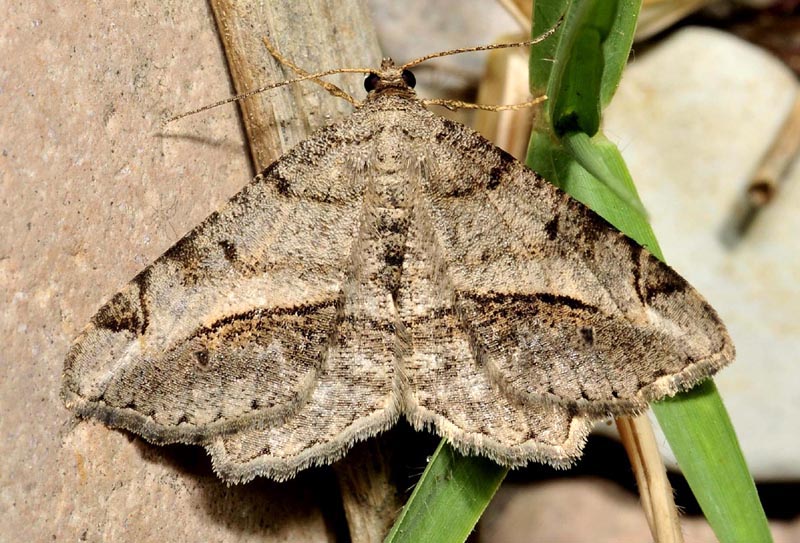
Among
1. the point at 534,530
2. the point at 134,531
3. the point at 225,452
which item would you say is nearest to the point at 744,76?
the point at 534,530

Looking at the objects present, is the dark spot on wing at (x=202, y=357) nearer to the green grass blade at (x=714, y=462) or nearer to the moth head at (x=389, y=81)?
the moth head at (x=389, y=81)

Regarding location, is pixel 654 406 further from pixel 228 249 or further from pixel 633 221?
pixel 228 249

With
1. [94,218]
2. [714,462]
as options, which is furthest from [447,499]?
[94,218]

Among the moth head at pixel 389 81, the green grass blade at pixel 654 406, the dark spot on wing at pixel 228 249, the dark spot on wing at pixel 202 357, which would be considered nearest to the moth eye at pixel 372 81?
the moth head at pixel 389 81

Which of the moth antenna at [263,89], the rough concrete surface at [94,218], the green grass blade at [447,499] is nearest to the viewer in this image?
the rough concrete surface at [94,218]

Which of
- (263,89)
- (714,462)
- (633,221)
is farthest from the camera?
(263,89)

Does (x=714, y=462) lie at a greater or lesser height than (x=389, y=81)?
lesser
